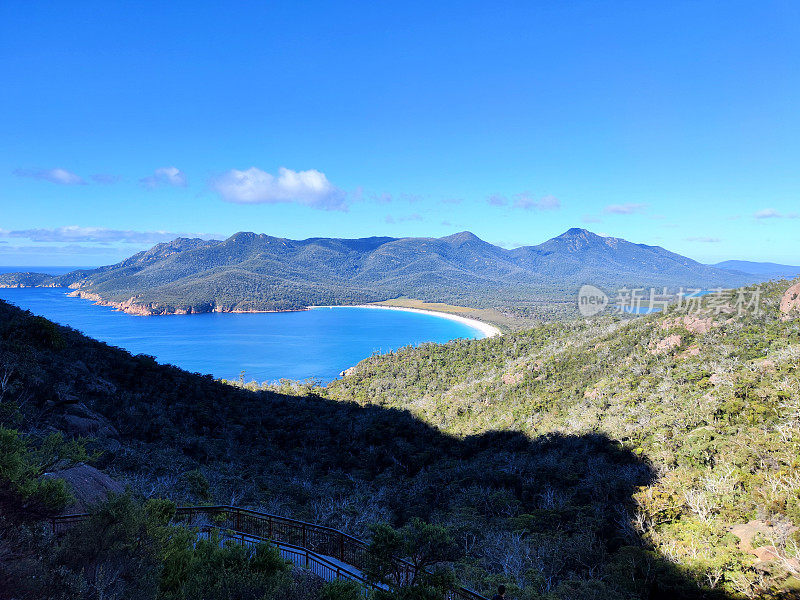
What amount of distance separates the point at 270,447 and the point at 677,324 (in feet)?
103

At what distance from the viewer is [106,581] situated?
223 inches

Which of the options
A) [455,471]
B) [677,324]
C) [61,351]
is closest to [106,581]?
[455,471]

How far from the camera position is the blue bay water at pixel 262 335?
8481 centimetres

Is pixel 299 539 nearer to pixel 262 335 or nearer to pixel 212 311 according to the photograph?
pixel 262 335

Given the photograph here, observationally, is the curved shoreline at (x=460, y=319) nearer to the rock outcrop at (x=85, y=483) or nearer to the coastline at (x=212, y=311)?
the coastline at (x=212, y=311)

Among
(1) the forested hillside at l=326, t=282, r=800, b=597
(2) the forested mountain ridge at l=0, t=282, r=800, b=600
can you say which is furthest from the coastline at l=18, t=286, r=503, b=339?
(2) the forested mountain ridge at l=0, t=282, r=800, b=600

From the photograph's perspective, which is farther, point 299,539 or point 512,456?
point 512,456

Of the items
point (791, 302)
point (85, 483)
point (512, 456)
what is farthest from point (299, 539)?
point (791, 302)

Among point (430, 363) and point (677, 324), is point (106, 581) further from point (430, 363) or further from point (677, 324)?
point (430, 363)

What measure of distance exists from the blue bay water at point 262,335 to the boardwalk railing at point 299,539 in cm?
6527

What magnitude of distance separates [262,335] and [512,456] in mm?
104182

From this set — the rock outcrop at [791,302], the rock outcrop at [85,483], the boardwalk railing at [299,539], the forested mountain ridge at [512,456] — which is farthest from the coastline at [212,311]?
the rock outcrop at [85,483]

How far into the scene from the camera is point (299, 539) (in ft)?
34.5

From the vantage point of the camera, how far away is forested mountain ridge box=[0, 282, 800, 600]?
767 centimetres
